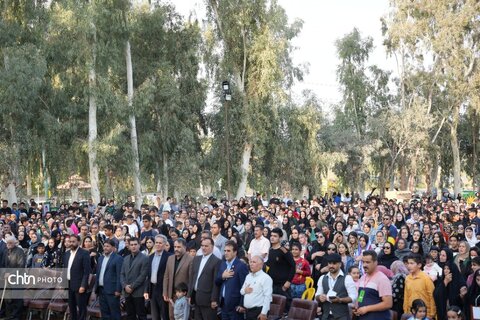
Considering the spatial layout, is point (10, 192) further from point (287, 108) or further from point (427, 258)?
point (427, 258)

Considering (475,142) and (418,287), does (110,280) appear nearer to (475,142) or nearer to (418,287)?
(418,287)

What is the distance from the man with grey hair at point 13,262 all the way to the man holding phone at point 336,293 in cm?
670

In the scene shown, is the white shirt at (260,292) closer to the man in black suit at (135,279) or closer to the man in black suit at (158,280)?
the man in black suit at (158,280)

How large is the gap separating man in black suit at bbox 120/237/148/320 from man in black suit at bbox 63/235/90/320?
0.77 metres

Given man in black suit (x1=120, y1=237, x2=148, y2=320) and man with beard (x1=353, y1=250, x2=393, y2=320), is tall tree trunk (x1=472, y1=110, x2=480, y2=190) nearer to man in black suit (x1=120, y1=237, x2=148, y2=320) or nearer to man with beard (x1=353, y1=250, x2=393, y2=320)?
man in black suit (x1=120, y1=237, x2=148, y2=320)

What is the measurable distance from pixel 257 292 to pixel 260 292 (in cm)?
4

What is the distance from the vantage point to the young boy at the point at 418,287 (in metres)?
8.62

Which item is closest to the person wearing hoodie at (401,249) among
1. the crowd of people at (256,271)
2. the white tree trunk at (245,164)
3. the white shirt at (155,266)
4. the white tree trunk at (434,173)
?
the crowd of people at (256,271)

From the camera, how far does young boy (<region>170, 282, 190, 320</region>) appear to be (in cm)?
975

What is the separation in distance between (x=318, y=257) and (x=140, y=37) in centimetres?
2226

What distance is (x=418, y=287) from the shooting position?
8.66 meters

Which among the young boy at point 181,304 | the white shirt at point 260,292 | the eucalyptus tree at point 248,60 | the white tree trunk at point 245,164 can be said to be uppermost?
the eucalyptus tree at point 248,60

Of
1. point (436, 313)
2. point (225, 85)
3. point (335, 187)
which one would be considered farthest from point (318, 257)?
point (335, 187)

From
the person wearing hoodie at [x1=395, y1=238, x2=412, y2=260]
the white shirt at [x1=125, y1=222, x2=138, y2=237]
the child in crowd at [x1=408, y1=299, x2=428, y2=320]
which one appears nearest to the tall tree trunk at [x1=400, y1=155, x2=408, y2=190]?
the white shirt at [x1=125, y1=222, x2=138, y2=237]
